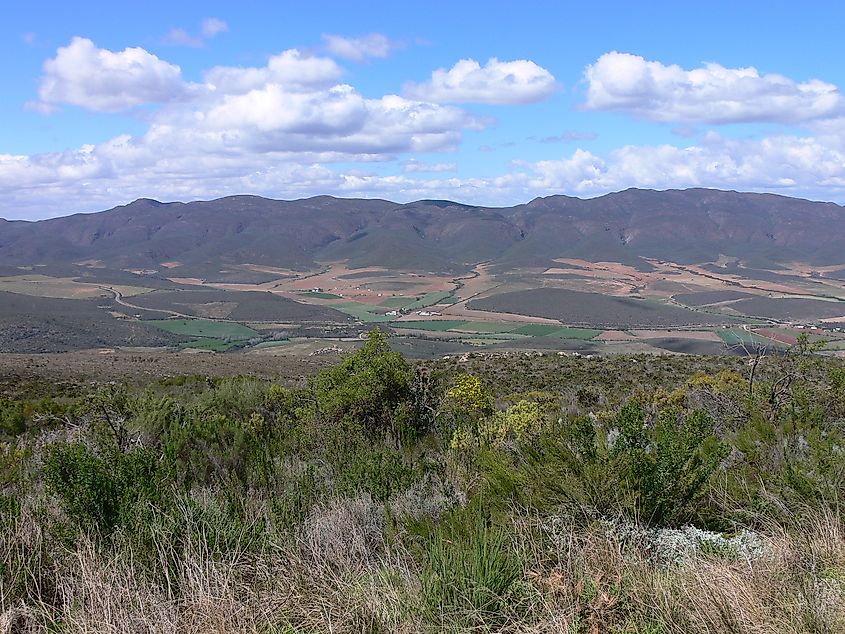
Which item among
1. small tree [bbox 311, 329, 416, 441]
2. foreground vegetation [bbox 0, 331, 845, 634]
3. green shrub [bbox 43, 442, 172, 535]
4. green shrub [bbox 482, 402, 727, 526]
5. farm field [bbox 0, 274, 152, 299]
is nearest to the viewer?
foreground vegetation [bbox 0, 331, 845, 634]

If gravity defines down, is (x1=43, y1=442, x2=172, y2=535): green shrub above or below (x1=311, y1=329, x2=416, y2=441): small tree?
above

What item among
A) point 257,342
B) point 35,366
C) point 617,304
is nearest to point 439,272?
point 617,304

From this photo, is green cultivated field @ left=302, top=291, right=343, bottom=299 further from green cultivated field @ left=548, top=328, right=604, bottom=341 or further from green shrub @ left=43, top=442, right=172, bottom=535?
green shrub @ left=43, top=442, right=172, bottom=535

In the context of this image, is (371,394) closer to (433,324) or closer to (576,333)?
(576,333)

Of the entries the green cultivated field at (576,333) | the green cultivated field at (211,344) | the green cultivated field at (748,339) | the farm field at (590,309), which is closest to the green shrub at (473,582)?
the green cultivated field at (748,339)

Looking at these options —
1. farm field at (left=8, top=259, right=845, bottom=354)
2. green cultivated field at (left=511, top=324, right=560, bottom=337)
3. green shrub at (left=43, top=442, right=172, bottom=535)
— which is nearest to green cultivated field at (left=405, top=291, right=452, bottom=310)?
farm field at (left=8, top=259, right=845, bottom=354)

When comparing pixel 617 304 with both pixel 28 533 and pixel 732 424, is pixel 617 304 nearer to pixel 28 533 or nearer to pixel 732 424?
pixel 732 424

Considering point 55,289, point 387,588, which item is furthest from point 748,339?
point 55,289

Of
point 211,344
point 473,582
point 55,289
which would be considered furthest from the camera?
point 55,289

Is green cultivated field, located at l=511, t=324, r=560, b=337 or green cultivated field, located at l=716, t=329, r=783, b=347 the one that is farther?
green cultivated field, located at l=511, t=324, r=560, b=337

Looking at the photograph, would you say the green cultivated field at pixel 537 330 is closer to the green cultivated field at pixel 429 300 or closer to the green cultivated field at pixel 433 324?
the green cultivated field at pixel 433 324

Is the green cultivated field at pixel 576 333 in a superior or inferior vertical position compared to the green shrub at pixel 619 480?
inferior

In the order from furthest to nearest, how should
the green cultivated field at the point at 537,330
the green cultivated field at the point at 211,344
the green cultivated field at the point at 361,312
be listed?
the green cultivated field at the point at 361,312 < the green cultivated field at the point at 537,330 < the green cultivated field at the point at 211,344

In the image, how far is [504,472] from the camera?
17.4 ft
